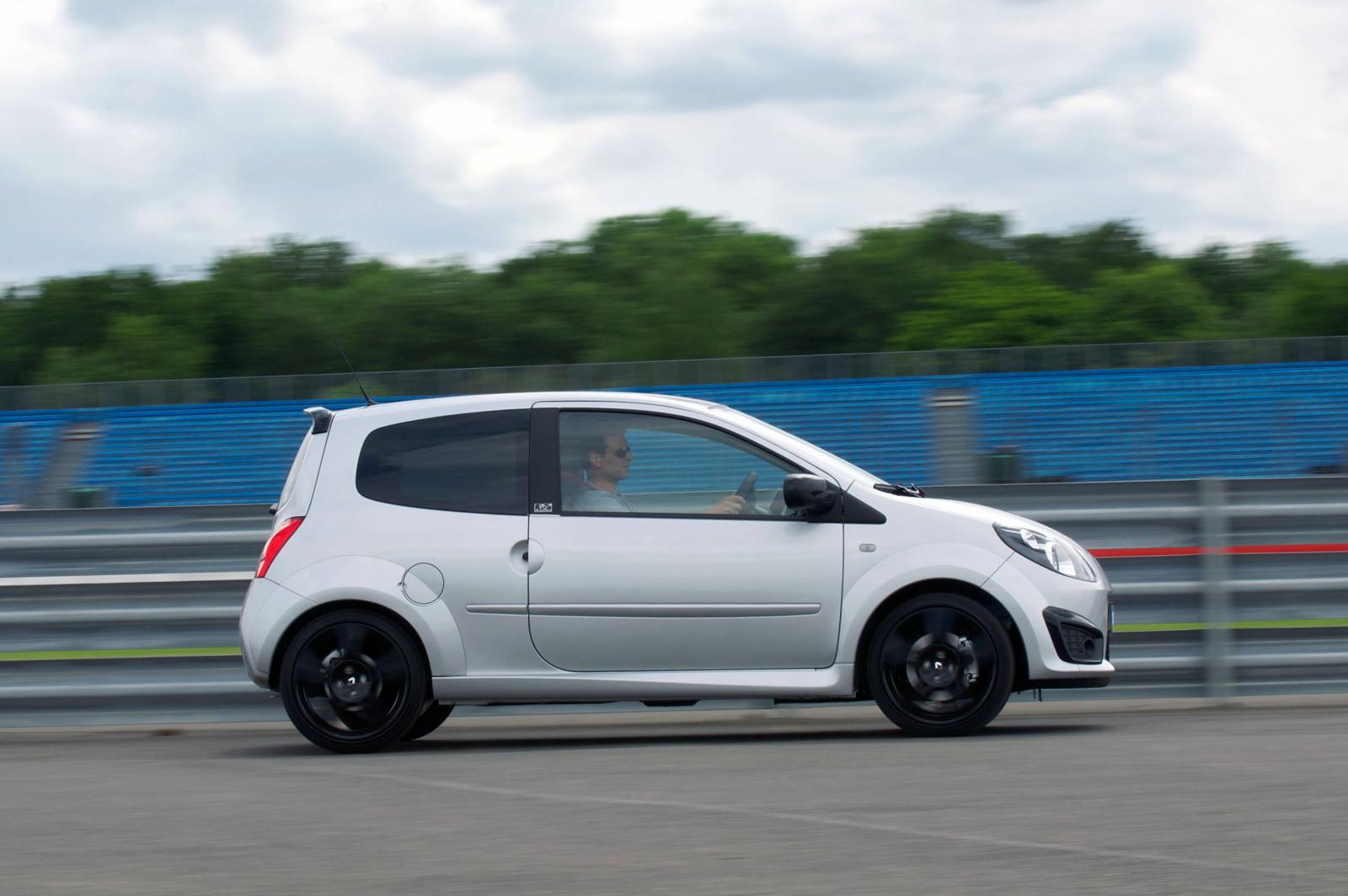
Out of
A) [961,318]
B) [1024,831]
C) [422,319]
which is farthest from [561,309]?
[1024,831]

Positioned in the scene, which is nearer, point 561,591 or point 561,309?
point 561,591

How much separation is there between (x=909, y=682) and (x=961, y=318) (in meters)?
53.4

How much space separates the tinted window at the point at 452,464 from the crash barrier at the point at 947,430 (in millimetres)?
22946

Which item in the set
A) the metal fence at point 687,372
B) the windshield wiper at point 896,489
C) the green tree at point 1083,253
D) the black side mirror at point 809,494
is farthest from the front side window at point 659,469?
the green tree at point 1083,253

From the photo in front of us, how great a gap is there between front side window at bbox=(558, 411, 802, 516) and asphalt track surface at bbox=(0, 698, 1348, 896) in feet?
3.51

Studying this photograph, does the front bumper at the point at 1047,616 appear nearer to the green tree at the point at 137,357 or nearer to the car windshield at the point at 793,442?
the car windshield at the point at 793,442

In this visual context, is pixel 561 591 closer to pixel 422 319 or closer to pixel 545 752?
pixel 545 752

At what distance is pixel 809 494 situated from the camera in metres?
6.98

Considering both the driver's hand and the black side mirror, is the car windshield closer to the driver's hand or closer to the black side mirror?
the black side mirror

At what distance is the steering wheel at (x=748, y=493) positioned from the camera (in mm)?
7180

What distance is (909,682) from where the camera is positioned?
6941mm

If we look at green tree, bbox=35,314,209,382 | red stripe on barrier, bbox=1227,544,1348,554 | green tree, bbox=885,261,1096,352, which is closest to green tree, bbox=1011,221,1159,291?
green tree, bbox=885,261,1096,352

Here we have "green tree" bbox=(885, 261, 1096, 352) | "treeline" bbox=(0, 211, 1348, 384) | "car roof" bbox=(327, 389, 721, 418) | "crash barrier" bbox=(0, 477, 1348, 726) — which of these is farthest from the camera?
"green tree" bbox=(885, 261, 1096, 352)

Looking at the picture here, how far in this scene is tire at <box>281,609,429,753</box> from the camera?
711 centimetres
